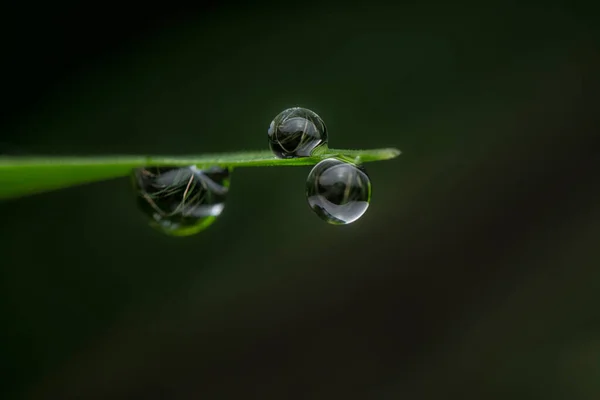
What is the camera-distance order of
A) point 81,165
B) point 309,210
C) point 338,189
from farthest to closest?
1. point 309,210
2. point 338,189
3. point 81,165

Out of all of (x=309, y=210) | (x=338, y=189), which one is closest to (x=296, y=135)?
(x=338, y=189)

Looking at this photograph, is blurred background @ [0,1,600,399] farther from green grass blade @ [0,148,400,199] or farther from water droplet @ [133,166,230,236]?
green grass blade @ [0,148,400,199]

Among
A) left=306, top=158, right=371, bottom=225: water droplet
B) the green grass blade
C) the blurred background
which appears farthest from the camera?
the blurred background

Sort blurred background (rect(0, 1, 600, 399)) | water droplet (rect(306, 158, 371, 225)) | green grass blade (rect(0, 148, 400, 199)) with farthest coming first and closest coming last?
blurred background (rect(0, 1, 600, 399)), water droplet (rect(306, 158, 371, 225)), green grass blade (rect(0, 148, 400, 199))

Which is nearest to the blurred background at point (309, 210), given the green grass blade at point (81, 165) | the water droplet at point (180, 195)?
the water droplet at point (180, 195)

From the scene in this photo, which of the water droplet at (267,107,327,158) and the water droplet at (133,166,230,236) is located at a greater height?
the water droplet at (267,107,327,158)

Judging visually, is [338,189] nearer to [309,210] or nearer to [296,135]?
[296,135]

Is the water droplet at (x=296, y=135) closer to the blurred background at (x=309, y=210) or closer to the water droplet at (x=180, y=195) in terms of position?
the water droplet at (x=180, y=195)

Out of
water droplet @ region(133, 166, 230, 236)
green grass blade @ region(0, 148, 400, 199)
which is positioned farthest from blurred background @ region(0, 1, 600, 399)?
green grass blade @ region(0, 148, 400, 199)
